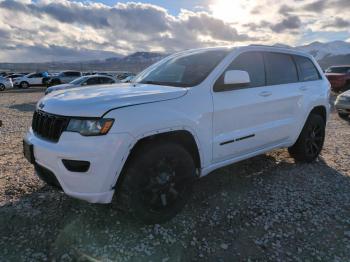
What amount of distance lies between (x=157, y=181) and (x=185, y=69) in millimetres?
1557

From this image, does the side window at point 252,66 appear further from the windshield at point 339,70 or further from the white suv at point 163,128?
the windshield at point 339,70

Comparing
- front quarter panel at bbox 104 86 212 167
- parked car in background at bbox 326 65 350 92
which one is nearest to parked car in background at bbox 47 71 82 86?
parked car in background at bbox 326 65 350 92

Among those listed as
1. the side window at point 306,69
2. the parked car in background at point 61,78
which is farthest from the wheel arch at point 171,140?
the parked car in background at point 61,78

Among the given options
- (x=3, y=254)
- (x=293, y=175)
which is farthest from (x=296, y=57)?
(x=3, y=254)

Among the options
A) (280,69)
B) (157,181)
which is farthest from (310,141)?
(157,181)

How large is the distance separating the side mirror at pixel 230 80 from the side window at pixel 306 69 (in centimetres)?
182

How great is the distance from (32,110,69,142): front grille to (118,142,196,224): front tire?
69cm

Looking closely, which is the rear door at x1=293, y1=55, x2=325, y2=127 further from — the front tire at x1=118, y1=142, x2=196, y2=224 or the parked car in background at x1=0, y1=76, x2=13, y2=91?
the parked car in background at x1=0, y1=76, x2=13, y2=91

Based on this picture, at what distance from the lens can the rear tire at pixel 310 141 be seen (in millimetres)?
5366

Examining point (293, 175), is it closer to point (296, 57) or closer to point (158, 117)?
point (296, 57)

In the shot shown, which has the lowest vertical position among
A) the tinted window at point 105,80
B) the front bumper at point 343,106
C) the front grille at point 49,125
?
the front bumper at point 343,106

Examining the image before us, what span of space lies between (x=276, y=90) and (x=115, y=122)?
2534 millimetres

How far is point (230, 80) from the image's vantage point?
376 cm

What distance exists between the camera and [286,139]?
16.3ft
